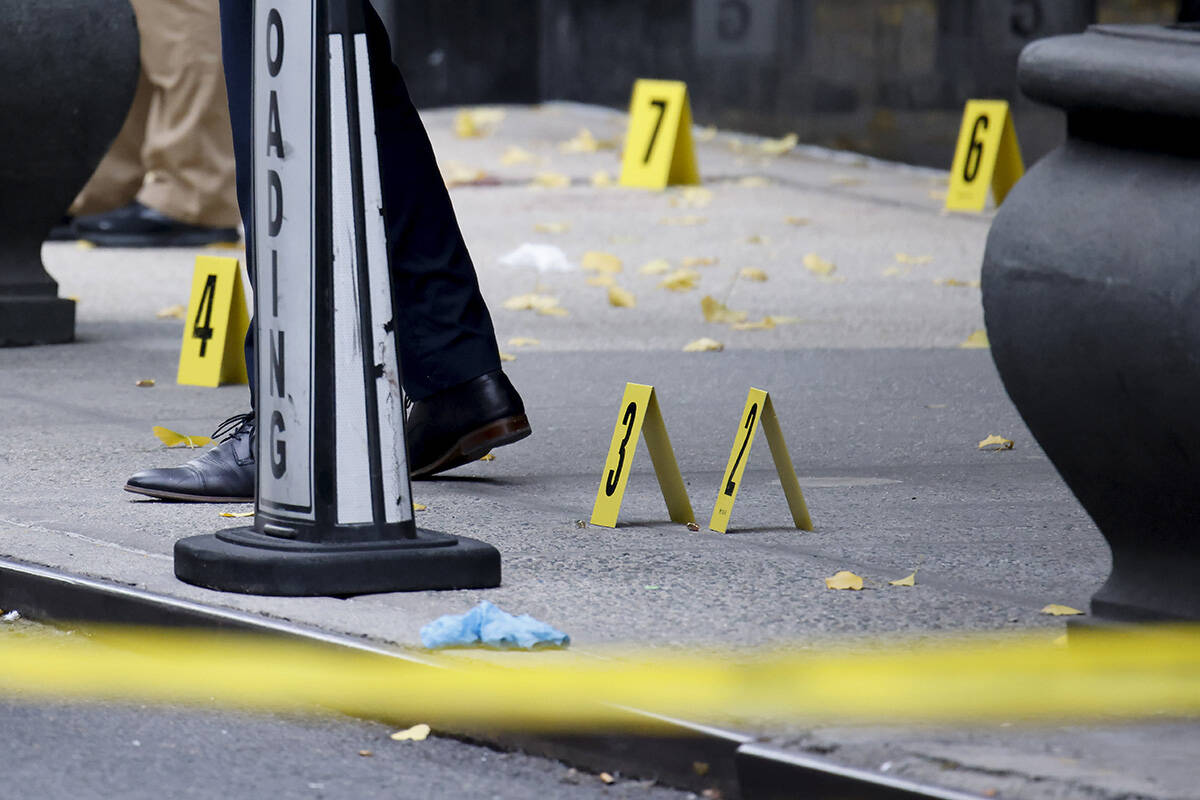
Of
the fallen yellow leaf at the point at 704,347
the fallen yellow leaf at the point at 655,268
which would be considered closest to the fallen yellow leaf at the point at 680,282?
the fallen yellow leaf at the point at 655,268

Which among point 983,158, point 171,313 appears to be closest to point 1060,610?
point 171,313

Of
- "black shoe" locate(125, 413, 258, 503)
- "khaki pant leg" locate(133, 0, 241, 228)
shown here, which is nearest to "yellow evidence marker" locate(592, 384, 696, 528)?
"black shoe" locate(125, 413, 258, 503)

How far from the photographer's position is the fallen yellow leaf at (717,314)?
7.52 metres

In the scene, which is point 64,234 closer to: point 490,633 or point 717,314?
point 717,314

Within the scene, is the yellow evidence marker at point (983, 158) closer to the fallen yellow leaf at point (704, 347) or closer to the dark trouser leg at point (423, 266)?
the fallen yellow leaf at point (704, 347)

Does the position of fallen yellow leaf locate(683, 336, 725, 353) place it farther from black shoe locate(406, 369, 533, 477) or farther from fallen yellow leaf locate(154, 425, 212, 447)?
black shoe locate(406, 369, 533, 477)

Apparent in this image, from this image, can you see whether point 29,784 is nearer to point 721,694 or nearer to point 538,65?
point 721,694

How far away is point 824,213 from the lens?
33.7 feet

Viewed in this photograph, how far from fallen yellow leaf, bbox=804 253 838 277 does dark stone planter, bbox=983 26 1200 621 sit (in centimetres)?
547

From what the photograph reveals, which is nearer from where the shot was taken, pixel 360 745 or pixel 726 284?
pixel 360 745

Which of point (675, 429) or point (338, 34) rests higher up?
point (338, 34)

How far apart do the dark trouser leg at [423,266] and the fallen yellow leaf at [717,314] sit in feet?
9.84

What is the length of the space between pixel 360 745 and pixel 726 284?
17.7ft

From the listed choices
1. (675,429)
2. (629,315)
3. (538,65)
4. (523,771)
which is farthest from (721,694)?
(538,65)
